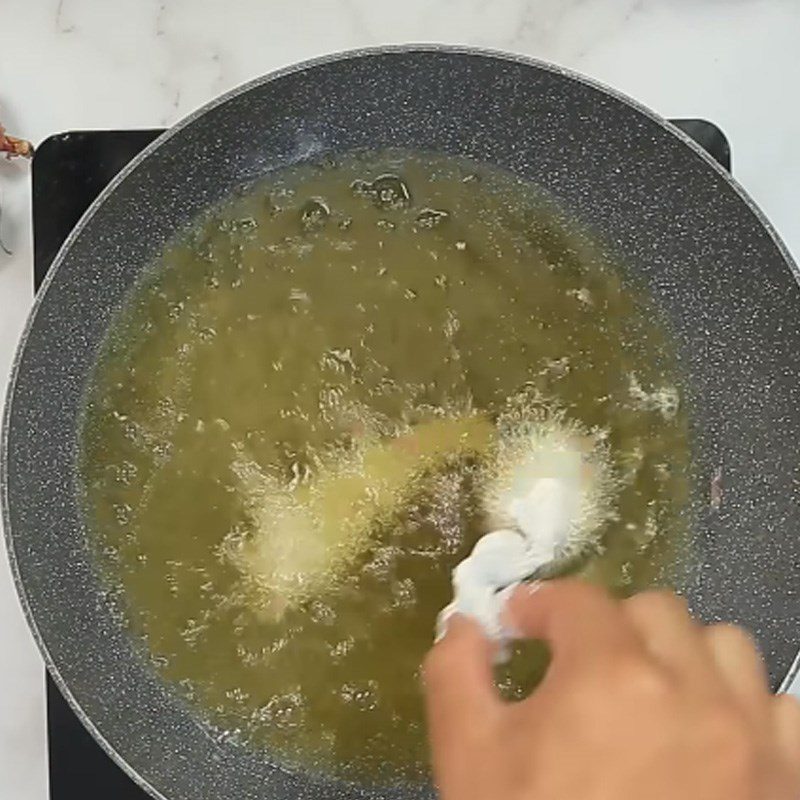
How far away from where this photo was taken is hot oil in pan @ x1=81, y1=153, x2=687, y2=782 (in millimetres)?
884

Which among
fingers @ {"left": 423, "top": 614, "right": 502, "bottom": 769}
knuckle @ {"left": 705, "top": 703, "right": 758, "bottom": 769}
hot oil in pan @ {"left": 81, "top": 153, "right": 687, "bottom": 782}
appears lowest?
knuckle @ {"left": 705, "top": 703, "right": 758, "bottom": 769}

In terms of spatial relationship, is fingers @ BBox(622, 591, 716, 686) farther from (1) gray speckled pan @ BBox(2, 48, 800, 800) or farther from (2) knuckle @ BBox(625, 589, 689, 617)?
(1) gray speckled pan @ BBox(2, 48, 800, 800)

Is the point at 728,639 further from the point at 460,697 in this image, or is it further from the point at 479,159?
the point at 479,159

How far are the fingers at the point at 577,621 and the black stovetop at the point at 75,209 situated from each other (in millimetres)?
327

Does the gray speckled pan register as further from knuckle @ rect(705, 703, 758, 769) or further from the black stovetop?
knuckle @ rect(705, 703, 758, 769)

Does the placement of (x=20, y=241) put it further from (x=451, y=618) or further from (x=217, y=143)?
(x=451, y=618)

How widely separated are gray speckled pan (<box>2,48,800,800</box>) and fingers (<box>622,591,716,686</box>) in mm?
279

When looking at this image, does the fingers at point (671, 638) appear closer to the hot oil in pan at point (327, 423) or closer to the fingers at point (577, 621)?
the fingers at point (577, 621)

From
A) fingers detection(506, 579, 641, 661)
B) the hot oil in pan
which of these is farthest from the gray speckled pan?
fingers detection(506, 579, 641, 661)

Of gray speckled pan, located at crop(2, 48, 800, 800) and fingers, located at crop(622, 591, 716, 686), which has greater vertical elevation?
gray speckled pan, located at crop(2, 48, 800, 800)

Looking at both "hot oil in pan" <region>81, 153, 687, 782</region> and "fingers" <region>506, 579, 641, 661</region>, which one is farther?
"hot oil in pan" <region>81, 153, 687, 782</region>

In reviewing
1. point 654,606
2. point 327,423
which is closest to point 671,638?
point 654,606

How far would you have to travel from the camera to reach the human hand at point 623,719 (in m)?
0.54

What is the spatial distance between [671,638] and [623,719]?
59 millimetres
